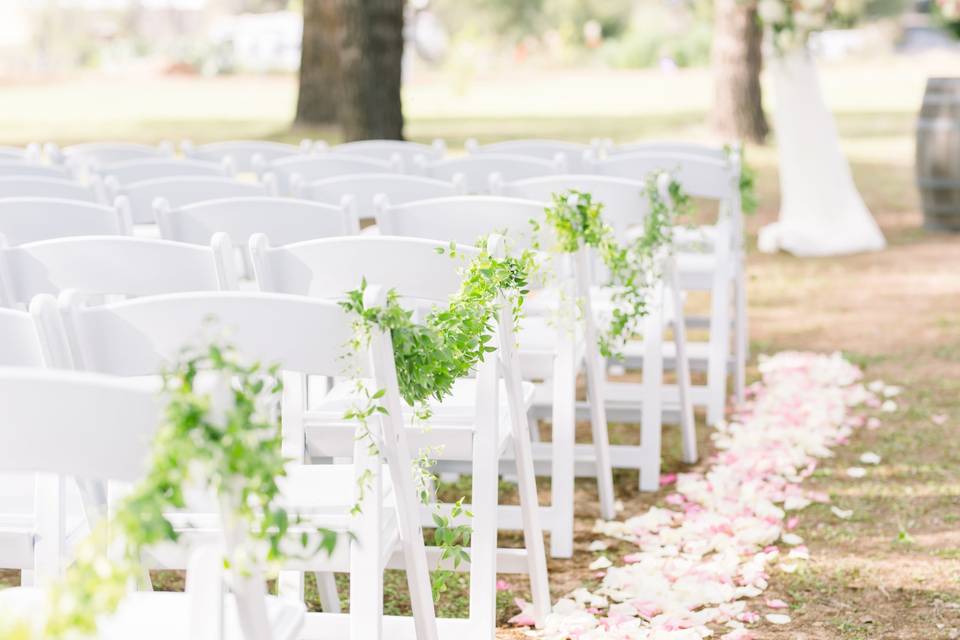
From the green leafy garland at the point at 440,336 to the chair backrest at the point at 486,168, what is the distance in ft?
6.69

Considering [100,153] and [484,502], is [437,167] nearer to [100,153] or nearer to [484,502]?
[100,153]

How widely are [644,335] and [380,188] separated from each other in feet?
3.52

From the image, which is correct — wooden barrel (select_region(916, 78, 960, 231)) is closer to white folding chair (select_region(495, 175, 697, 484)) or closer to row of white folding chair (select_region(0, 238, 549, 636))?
white folding chair (select_region(495, 175, 697, 484))

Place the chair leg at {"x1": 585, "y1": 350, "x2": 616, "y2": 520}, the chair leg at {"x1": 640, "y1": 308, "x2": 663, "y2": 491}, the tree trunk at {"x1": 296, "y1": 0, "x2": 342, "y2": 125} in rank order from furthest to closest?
the tree trunk at {"x1": 296, "y1": 0, "x2": 342, "y2": 125}
the chair leg at {"x1": 640, "y1": 308, "x2": 663, "y2": 491}
the chair leg at {"x1": 585, "y1": 350, "x2": 616, "y2": 520}

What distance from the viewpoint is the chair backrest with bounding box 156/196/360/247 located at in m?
3.88

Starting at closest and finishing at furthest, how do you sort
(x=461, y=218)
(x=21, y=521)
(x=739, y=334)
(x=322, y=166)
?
(x=21, y=521)
(x=461, y=218)
(x=322, y=166)
(x=739, y=334)

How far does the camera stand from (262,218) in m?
3.87

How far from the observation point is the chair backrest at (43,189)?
4.62 meters

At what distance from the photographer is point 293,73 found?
34.5 meters

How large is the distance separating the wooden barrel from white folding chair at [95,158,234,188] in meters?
6.38

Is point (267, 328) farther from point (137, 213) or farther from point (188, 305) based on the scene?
point (137, 213)

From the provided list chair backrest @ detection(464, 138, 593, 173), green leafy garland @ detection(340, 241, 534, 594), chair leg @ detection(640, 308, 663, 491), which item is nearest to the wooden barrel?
chair backrest @ detection(464, 138, 593, 173)

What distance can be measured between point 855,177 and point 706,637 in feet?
39.2

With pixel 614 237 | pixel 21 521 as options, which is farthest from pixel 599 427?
pixel 21 521
